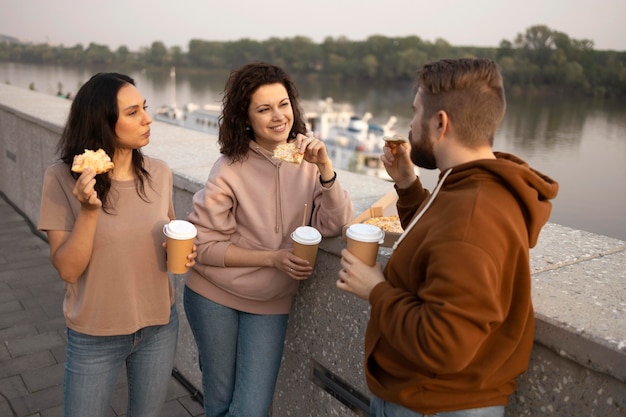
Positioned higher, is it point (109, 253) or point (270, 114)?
point (270, 114)

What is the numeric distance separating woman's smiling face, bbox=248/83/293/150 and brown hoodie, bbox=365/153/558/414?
3.04 feet

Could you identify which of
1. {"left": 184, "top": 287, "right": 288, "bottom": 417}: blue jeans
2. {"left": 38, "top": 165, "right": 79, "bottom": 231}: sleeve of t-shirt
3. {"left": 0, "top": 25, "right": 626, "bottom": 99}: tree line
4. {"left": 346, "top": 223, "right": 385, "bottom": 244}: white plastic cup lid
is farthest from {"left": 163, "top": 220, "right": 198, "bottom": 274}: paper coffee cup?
{"left": 0, "top": 25, "right": 626, "bottom": 99}: tree line

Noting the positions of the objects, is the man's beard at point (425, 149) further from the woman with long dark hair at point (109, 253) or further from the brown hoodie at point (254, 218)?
the woman with long dark hair at point (109, 253)

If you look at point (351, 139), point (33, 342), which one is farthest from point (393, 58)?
point (33, 342)

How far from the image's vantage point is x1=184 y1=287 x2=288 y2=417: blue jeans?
2066mm

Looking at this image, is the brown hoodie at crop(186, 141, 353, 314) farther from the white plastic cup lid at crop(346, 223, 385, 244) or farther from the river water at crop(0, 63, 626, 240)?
the river water at crop(0, 63, 626, 240)

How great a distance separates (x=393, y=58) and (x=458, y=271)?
7940cm

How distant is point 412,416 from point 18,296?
379 cm

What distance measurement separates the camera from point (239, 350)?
6.92 feet

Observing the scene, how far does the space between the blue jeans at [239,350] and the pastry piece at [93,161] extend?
0.64 m

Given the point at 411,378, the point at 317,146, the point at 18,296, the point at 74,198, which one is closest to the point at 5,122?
the point at 18,296

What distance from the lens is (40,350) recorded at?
3416 millimetres

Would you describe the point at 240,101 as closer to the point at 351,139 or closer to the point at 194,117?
the point at 351,139

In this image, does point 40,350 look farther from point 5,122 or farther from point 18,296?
point 5,122
